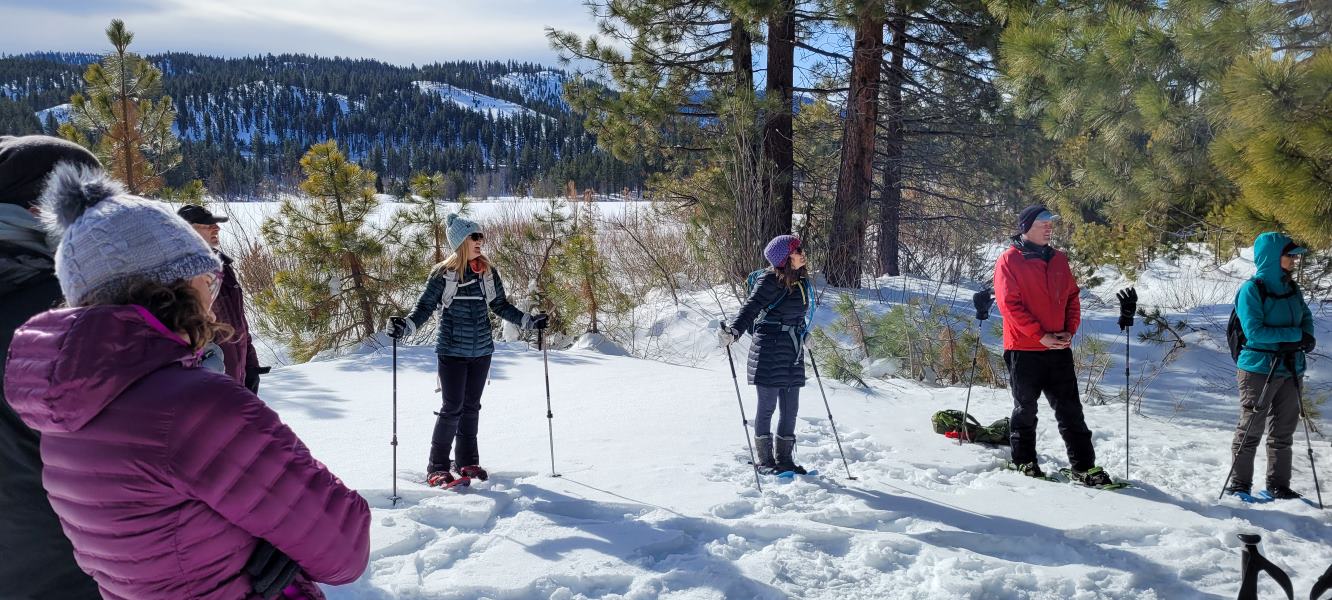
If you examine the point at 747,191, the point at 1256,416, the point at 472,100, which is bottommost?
the point at 1256,416

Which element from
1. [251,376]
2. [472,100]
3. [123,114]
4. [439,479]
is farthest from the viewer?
[472,100]

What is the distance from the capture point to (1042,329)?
4.95 meters

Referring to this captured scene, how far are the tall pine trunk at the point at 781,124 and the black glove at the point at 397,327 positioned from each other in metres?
7.06

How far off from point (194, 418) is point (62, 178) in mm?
542

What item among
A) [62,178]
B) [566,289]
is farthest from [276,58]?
[62,178]

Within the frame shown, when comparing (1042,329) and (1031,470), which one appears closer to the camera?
(1042,329)

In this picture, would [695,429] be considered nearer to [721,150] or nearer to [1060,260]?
[1060,260]

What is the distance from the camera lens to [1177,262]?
12703 mm

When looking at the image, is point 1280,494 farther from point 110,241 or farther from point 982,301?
point 110,241

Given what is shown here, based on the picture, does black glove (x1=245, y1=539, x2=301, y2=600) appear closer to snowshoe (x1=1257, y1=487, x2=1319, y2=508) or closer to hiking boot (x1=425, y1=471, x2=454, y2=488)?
hiking boot (x1=425, y1=471, x2=454, y2=488)

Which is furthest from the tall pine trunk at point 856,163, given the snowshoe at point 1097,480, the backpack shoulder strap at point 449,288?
the backpack shoulder strap at point 449,288

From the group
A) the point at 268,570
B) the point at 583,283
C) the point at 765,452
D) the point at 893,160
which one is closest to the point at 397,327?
the point at 765,452

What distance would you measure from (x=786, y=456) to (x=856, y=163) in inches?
308

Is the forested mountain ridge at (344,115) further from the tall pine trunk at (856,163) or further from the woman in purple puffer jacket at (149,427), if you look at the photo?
the woman in purple puffer jacket at (149,427)
